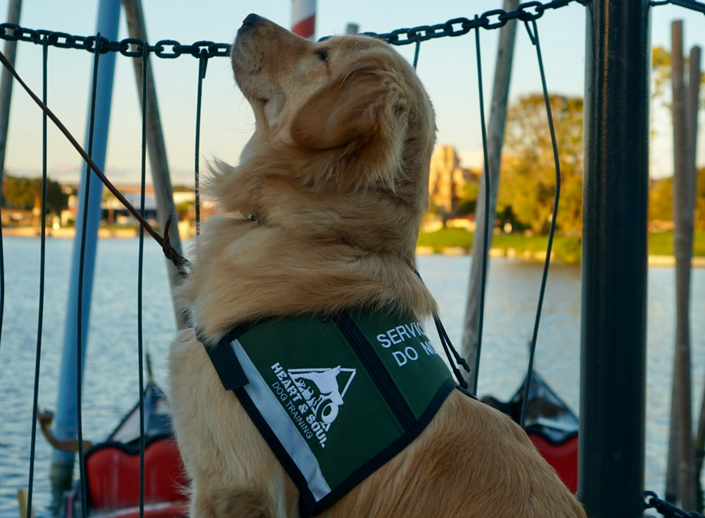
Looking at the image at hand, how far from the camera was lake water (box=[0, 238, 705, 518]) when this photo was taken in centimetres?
881

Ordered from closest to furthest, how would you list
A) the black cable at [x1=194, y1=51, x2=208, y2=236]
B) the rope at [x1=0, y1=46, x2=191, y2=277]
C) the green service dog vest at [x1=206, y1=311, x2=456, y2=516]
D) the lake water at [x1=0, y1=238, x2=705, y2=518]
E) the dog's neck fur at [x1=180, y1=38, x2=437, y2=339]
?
1. the green service dog vest at [x1=206, y1=311, x2=456, y2=516]
2. the dog's neck fur at [x1=180, y1=38, x2=437, y2=339]
3. the rope at [x1=0, y1=46, x2=191, y2=277]
4. the black cable at [x1=194, y1=51, x2=208, y2=236]
5. the lake water at [x1=0, y1=238, x2=705, y2=518]

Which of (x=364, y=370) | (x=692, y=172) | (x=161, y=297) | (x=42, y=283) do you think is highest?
(x=692, y=172)

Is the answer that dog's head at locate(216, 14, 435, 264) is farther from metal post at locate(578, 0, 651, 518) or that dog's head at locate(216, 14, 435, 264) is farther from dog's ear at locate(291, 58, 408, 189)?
metal post at locate(578, 0, 651, 518)

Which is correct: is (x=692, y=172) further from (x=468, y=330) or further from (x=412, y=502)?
(x=412, y=502)

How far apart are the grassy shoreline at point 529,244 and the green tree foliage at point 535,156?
3.73ft

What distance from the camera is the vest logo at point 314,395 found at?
1.87 metres

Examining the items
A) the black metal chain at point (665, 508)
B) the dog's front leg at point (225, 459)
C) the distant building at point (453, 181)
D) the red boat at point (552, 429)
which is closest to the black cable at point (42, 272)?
the dog's front leg at point (225, 459)

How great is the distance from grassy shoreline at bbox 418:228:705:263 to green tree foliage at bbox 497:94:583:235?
114cm

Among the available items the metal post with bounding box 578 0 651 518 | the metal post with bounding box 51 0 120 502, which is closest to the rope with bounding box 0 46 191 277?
the metal post with bounding box 578 0 651 518

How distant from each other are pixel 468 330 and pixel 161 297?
18271mm

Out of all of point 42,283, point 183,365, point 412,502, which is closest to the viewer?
point 412,502

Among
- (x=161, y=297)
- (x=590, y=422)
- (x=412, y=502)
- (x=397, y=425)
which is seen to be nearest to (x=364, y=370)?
(x=397, y=425)

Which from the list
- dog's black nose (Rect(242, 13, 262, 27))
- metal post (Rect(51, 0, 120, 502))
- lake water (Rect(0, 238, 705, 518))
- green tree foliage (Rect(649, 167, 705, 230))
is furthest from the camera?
green tree foliage (Rect(649, 167, 705, 230))

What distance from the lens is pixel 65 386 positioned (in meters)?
6.39
